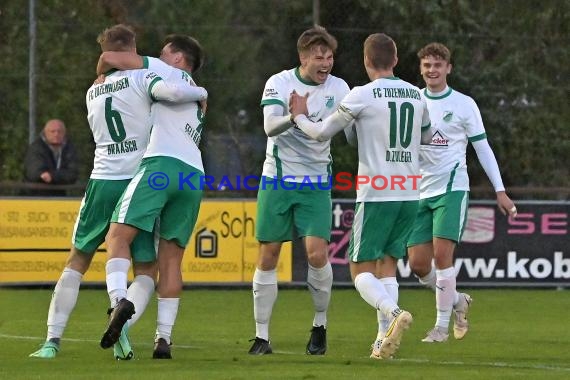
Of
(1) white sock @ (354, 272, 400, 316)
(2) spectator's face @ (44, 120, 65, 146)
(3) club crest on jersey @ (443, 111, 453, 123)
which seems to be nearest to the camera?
(1) white sock @ (354, 272, 400, 316)

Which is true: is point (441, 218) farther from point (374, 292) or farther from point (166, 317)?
point (166, 317)

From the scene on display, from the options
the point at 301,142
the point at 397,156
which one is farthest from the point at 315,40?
the point at 397,156

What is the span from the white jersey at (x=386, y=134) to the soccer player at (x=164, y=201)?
A: 1049 millimetres

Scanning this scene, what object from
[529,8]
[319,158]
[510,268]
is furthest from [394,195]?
[529,8]

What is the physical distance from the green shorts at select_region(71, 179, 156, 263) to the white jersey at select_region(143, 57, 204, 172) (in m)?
0.33

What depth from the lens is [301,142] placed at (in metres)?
10.5

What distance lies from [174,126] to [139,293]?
3.57 ft

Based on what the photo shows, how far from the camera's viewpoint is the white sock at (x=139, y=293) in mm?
9789

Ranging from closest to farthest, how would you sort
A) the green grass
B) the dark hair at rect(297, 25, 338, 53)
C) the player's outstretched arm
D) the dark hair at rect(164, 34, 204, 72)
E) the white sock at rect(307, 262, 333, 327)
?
the green grass < the dark hair at rect(164, 34, 204, 72) < the dark hair at rect(297, 25, 338, 53) < the white sock at rect(307, 262, 333, 327) < the player's outstretched arm

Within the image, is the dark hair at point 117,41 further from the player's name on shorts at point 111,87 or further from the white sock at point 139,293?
the white sock at point 139,293

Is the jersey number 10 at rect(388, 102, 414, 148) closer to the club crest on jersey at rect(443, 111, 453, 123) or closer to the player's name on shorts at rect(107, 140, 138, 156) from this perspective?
the player's name on shorts at rect(107, 140, 138, 156)

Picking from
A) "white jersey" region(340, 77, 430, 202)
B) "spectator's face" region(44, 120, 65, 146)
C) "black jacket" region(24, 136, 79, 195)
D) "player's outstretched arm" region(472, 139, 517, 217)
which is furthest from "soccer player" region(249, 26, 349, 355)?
"black jacket" region(24, 136, 79, 195)

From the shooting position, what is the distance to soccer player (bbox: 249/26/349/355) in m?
10.5

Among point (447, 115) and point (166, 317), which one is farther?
point (447, 115)
